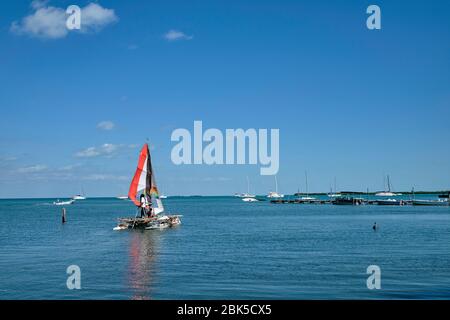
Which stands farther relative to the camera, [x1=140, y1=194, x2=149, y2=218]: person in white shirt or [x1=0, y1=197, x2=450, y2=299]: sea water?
[x1=140, y1=194, x2=149, y2=218]: person in white shirt

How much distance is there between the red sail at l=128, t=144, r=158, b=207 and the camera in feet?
266

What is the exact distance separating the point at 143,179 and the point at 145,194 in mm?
2628

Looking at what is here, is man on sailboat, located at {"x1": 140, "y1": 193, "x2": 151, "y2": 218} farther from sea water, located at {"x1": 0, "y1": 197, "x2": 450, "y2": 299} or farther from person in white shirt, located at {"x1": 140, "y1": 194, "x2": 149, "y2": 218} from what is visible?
sea water, located at {"x1": 0, "y1": 197, "x2": 450, "y2": 299}

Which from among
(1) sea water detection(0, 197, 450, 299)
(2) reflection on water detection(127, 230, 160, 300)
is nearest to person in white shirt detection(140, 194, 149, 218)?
(2) reflection on water detection(127, 230, 160, 300)

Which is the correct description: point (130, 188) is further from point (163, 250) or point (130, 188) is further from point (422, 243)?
point (422, 243)

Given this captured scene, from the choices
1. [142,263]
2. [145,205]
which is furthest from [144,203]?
[142,263]

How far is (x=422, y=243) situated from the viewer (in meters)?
55.7

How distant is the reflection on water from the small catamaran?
7.24 metres

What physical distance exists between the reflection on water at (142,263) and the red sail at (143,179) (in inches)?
411

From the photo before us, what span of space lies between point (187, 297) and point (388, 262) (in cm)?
2110

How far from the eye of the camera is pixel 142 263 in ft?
138

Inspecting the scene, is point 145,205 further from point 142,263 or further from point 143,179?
point 142,263

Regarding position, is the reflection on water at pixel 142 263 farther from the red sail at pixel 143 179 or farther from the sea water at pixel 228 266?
the red sail at pixel 143 179
